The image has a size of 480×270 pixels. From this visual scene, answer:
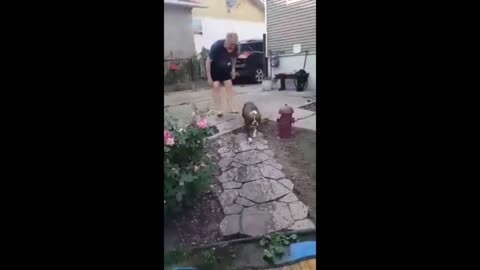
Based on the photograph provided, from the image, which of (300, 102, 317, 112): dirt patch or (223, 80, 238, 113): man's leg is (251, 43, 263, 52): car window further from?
(300, 102, 317, 112): dirt patch

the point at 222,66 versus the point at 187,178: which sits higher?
the point at 222,66

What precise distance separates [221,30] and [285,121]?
1.64ft

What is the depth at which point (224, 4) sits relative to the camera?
5.39 feet

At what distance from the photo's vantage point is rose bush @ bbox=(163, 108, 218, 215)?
1.62 meters

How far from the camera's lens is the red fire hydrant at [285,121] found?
5.60 feet

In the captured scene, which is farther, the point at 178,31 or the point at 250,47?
the point at 250,47

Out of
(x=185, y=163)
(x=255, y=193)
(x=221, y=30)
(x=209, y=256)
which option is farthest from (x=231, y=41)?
(x=209, y=256)

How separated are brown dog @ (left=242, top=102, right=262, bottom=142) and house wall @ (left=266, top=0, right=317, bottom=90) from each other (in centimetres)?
19

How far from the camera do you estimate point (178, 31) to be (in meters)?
1.60

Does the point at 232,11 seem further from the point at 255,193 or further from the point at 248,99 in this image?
the point at 255,193

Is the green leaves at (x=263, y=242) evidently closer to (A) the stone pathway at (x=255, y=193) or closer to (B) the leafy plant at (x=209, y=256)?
(A) the stone pathway at (x=255, y=193)

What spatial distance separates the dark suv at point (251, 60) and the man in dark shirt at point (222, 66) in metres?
0.03
